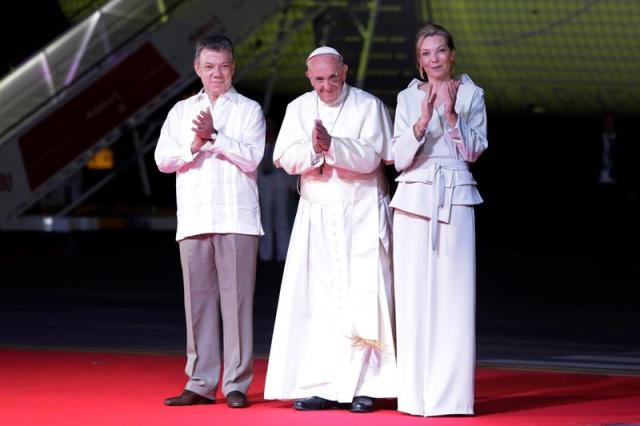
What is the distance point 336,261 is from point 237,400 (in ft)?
2.72

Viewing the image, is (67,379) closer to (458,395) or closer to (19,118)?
(458,395)

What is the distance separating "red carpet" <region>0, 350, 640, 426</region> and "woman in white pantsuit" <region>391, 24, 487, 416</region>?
20 cm

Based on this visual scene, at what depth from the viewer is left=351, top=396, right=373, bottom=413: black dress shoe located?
792 cm

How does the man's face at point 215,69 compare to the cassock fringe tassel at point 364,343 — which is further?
the man's face at point 215,69

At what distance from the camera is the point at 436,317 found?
25.8 feet

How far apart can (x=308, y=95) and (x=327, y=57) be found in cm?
25

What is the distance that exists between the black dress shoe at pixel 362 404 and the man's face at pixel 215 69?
1.69 m

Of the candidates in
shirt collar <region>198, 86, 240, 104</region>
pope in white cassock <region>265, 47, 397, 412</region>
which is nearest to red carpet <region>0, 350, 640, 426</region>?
pope in white cassock <region>265, 47, 397, 412</region>

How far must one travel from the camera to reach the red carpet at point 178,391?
7.69 m

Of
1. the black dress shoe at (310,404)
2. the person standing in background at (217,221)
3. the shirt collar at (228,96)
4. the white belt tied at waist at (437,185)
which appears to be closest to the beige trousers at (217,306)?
the person standing in background at (217,221)

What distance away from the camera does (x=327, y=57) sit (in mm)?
8016

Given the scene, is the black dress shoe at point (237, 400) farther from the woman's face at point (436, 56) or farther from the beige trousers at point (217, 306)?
the woman's face at point (436, 56)

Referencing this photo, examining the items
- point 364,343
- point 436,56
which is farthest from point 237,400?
point 436,56

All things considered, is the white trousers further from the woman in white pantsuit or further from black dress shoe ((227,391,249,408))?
black dress shoe ((227,391,249,408))
